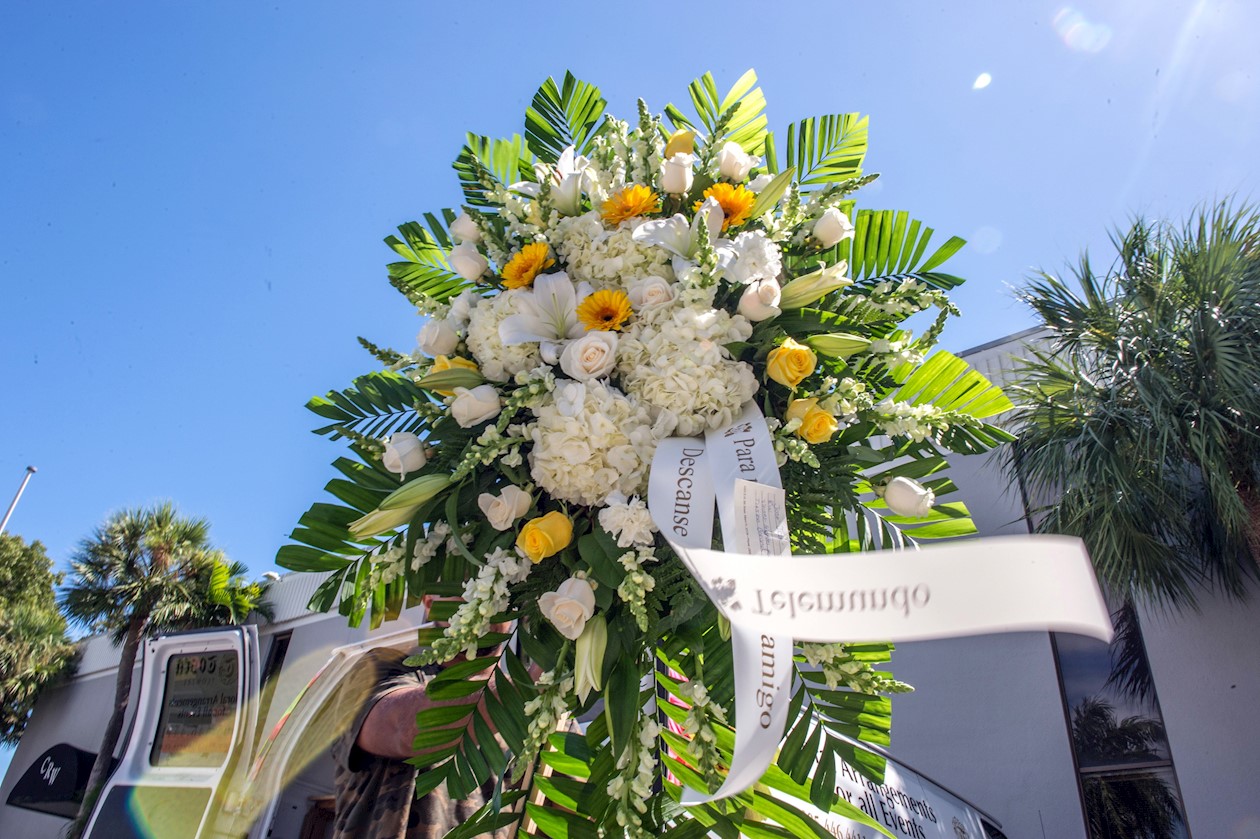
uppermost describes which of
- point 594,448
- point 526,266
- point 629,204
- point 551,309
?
point 629,204

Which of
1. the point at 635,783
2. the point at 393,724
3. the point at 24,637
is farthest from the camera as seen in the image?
the point at 24,637

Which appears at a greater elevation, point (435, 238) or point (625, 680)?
point (435, 238)

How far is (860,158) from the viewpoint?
2.00 m

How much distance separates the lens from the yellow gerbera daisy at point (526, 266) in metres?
1.67

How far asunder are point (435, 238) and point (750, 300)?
1.01 m

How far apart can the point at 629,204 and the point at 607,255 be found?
4.9 inches

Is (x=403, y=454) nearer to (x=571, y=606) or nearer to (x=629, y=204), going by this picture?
(x=571, y=606)

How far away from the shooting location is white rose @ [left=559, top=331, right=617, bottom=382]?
1.44m

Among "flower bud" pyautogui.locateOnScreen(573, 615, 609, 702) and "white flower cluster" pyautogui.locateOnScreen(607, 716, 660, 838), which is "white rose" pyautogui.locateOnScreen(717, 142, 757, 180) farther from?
"white flower cluster" pyautogui.locateOnScreen(607, 716, 660, 838)

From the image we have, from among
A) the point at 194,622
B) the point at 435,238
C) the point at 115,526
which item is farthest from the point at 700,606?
the point at 115,526

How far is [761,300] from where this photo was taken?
145 centimetres

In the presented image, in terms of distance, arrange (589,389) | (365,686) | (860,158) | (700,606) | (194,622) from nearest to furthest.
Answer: (700,606) < (589,389) < (860,158) < (365,686) < (194,622)

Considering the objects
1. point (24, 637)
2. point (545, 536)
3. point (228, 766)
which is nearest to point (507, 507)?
point (545, 536)

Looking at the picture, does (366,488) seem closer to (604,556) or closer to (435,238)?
(604,556)
